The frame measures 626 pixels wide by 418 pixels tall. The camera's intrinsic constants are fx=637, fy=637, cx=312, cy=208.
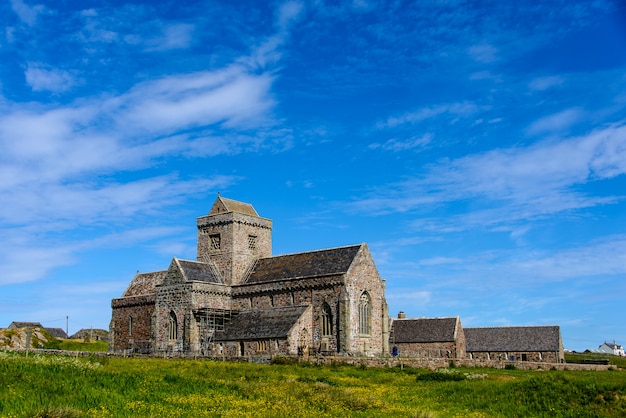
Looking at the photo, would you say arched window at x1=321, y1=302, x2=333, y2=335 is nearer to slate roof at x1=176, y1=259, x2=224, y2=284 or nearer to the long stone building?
the long stone building

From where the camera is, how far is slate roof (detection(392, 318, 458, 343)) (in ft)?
240

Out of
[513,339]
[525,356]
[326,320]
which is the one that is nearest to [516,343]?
[513,339]

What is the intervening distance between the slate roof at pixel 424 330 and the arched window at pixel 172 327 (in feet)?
100

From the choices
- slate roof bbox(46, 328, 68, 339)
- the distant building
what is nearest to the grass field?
slate roof bbox(46, 328, 68, 339)

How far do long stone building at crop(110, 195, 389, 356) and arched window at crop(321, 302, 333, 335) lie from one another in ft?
0.26

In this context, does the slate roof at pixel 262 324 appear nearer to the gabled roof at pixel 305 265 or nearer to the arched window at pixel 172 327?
the gabled roof at pixel 305 265

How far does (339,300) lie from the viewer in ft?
164

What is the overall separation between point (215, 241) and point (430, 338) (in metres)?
28.3

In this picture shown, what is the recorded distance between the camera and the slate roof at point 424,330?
7312 centimetres

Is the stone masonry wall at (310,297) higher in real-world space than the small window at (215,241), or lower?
lower

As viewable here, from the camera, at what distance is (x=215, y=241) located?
62.7 meters

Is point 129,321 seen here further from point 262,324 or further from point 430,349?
point 430,349

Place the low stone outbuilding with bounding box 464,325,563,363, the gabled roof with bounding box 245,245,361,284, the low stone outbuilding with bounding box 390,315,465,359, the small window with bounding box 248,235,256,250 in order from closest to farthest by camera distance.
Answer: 1. the gabled roof with bounding box 245,245,361,284
2. the small window with bounding box 248,235,256,250
3. the low stone outbuilding with bounding box 390,315,465,359
4. the low stone outbuilding with bounding box 464,325,563,363

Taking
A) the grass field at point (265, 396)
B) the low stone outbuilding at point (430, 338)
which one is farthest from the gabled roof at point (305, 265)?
the grass field at point (265, 396)
